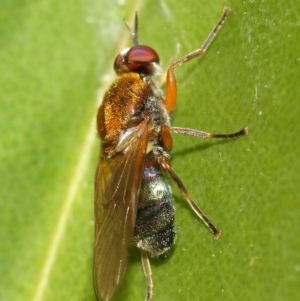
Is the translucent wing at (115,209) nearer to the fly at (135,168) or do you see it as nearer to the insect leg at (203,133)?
the fly at (135,168)

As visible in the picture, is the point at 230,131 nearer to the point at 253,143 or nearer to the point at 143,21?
the point at 253,143

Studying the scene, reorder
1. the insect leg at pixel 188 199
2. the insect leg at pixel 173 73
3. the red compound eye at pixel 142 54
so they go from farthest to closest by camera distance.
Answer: the red compound eye at pixel 142 54 → the insect leg at pixel 173 73 → the insect leg at pixel 188 199

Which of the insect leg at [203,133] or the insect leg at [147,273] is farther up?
the insect leg at [203,133]

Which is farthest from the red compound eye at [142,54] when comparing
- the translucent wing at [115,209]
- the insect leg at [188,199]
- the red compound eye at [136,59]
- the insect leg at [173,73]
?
the insect leg at [188,199]

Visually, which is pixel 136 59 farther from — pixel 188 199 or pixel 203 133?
pixel 188 199

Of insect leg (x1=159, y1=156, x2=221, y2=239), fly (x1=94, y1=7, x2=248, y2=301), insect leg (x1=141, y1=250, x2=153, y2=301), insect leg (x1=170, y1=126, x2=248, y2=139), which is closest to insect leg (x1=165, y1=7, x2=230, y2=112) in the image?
fly (x1=94, y1=7, x2=248, y2=301)

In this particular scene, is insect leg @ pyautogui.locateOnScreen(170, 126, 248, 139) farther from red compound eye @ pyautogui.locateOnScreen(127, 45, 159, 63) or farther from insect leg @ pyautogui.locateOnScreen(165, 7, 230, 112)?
red compound eye @ pyautogui.locateOnScreen(127, 45, 159, 63)

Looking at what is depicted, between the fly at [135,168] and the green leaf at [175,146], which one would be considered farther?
the fly at [135,168]

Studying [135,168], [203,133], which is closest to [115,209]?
[135,168]
